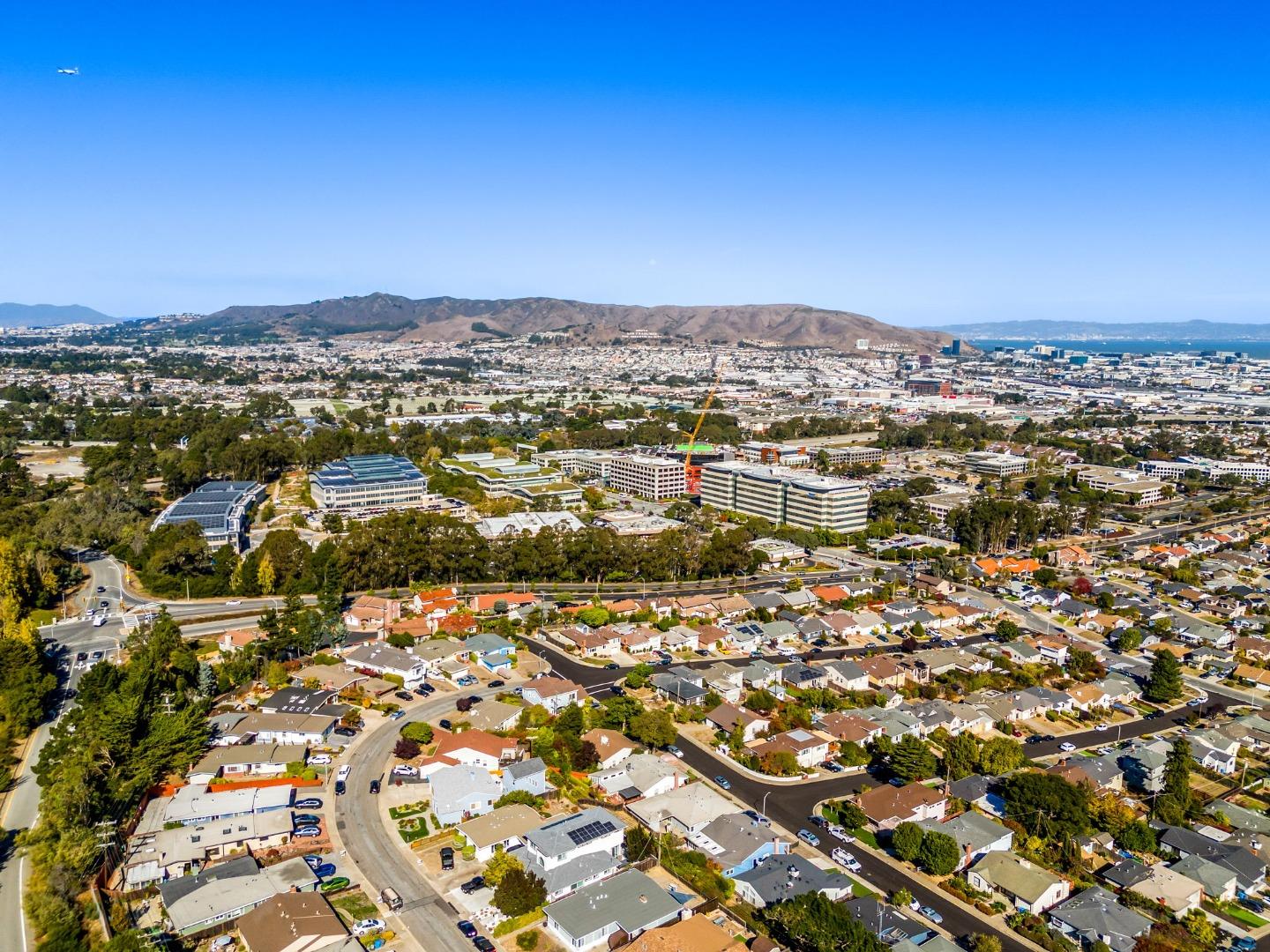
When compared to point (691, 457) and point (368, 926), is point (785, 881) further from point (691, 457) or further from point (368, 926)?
point (691, 457)

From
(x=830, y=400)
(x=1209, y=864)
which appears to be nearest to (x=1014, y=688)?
(x=1209, y=864)

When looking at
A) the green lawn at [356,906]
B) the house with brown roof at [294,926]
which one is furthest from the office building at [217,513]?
the house with brown roof at [294,926]

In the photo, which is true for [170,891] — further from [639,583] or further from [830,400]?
[830,400]

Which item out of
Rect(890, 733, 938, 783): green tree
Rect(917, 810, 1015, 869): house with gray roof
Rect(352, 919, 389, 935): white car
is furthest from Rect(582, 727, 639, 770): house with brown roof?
Rect(917, 810, 1015, 869): house with gray roof

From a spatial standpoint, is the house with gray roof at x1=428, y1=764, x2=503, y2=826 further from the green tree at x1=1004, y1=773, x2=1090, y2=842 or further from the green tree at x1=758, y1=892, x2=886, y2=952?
the green tree at x1=1004, y1=773, x2=1090, y2=842

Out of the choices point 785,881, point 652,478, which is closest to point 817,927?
point 785,881
